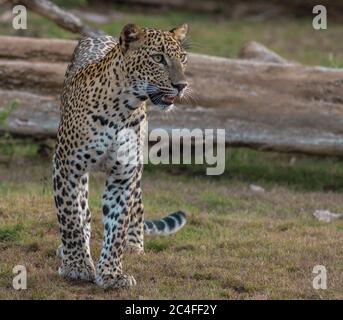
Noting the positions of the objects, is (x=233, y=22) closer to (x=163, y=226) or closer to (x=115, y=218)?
(x=163, y=226)

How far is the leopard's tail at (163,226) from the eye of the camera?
1012cm

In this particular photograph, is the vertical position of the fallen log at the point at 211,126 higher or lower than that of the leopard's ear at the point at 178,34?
lower

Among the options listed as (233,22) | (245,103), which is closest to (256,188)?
(245,103)

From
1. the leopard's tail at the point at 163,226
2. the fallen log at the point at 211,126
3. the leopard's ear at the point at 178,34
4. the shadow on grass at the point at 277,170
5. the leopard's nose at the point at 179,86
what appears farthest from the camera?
the shadow on grass at the point at 277,170

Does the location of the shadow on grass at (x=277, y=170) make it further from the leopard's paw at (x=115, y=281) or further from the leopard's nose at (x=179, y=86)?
the leopard's nose at (x=179, y=86)

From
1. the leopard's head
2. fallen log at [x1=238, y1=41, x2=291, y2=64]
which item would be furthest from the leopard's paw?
fallen log at [x1=238, y1=41, x2=291, y2=64]

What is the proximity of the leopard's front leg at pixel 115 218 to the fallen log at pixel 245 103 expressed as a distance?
3781 mm

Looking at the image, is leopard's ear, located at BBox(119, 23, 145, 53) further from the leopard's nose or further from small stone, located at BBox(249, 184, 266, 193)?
small stone, located at BBox(249, 184, 266, 193)

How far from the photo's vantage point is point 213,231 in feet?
33.8

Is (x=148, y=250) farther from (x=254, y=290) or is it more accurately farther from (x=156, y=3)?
(x=156, y=3)

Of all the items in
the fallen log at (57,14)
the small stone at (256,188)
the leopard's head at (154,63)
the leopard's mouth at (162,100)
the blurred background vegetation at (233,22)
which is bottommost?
the small stone at (256,188)

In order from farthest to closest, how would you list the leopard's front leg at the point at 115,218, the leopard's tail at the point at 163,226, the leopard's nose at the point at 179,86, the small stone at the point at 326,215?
the small stone at the point at 326,215 → the leopard's tail at the point at 163,226 → the leopard's front leg at the point at 115,218 → the leopard's nose at the point at 179,86

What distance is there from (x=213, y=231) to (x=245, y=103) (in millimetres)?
2402

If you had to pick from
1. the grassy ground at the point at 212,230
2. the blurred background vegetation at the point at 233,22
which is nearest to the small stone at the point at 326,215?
the grassy ground at the point at 212,230
